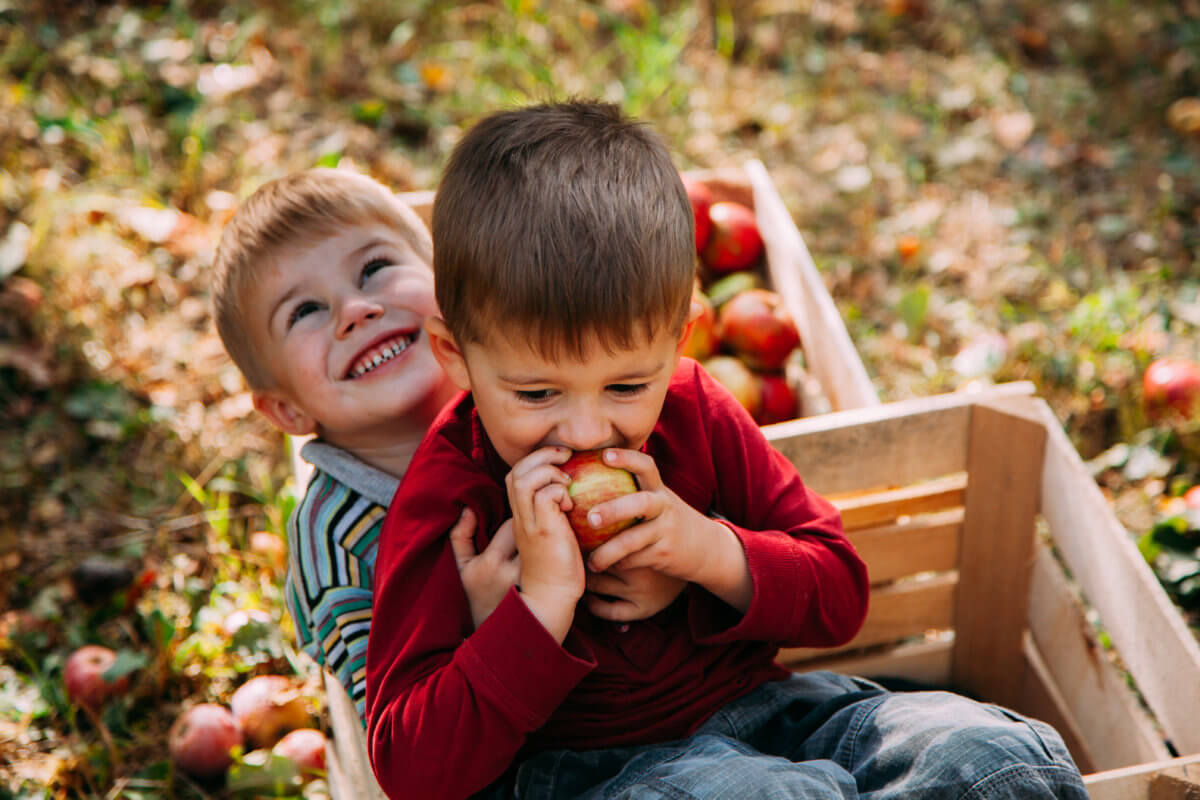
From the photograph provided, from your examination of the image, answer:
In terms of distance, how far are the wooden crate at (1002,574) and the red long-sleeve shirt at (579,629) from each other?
1.31 ft

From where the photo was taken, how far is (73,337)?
3.40 metres

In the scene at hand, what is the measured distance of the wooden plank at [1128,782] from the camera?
1.52 m

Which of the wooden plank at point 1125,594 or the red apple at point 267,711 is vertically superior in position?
the wooden plank at point 1125,594

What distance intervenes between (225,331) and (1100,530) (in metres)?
1.67

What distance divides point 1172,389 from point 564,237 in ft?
7.48

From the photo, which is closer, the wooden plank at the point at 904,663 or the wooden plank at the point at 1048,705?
the wooden plank at the point at 1048,705

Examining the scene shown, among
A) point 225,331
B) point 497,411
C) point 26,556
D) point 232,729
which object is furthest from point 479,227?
point 26,556

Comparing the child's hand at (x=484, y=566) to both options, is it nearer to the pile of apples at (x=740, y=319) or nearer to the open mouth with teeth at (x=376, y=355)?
the open mouth with teeth at (x=376, y=355)

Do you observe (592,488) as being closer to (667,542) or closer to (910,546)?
(667,542)

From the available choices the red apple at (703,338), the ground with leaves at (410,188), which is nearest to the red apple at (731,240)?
the red apple at (703,338)

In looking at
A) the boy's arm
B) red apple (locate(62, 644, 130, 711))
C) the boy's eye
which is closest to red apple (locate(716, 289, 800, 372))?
the boy's eye

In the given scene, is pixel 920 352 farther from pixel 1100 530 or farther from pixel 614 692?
pixel 614 692

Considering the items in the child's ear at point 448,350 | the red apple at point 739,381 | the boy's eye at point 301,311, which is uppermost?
the child's ear at point 448,350

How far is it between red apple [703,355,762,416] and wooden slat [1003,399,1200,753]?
2.55ft
